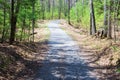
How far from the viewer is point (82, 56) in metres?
18.2

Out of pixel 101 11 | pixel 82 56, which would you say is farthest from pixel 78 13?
pixel 82 56

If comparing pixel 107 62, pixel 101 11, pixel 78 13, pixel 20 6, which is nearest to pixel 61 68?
pixel 107 62

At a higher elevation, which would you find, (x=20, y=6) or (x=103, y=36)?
(x=20, y=6)

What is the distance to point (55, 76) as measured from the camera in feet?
40.4

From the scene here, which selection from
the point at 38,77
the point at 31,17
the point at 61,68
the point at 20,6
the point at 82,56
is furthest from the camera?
the point at 31,17

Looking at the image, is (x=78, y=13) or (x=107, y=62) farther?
(x=78, y=13)

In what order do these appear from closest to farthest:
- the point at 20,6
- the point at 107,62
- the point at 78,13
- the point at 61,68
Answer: the point at 61,68 < the point at 107,62 < the point at 20,6 < the point at 78,13

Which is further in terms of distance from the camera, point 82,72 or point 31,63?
point 31,63

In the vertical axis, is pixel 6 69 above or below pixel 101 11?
below

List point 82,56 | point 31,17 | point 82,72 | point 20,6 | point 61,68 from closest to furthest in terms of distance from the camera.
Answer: point 82,72, point 61,68, point 82,56, point 20,6, point 31,17

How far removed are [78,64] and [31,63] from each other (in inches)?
104

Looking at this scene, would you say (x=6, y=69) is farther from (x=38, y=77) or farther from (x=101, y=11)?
(x=101, y=11)

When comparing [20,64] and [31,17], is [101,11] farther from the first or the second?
[20,64]

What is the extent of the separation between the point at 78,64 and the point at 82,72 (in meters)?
2.10
